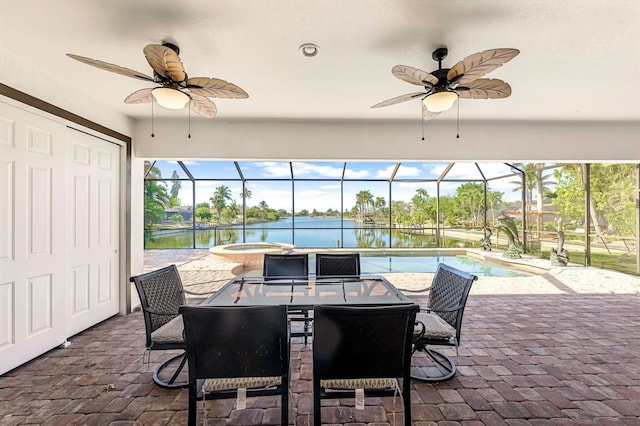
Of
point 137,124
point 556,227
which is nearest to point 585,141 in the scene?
point 556,227

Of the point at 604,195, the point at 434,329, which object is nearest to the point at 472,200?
the point at 604,195

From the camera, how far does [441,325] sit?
2338mm

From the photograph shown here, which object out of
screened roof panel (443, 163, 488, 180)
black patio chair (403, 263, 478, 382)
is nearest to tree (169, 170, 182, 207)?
screened roof panel (443, 163, 488, 180)

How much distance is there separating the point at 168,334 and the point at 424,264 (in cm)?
634

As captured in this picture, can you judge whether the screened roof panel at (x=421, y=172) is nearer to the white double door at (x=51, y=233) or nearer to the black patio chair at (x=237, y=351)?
the white double door at (x=51, y=233)

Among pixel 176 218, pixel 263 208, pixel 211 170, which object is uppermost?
pixel 211 170

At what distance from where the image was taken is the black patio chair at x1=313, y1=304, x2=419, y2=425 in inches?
58.8

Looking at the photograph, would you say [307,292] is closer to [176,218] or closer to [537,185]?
[176,218]

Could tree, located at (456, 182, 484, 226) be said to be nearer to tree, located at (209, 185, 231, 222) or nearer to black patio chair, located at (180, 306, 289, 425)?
tree, located at (209, 185, 231, 222)

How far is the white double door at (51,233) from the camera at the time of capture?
241 centimetres

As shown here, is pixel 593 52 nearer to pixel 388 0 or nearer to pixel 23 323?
pixel 388 0

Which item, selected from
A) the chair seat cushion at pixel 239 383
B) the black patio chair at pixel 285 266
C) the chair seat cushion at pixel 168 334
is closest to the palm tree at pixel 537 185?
the black patio chair at pixel 285 266

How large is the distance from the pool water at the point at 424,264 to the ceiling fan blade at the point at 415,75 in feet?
14.7

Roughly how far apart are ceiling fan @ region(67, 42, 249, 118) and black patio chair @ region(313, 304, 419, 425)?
1786mm
